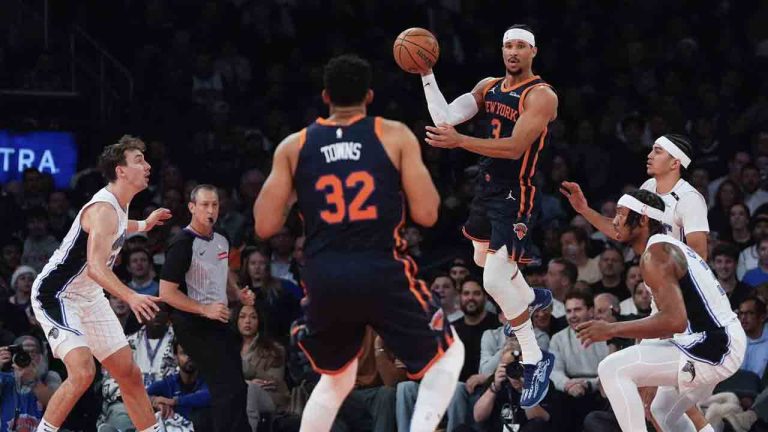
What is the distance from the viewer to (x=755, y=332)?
11773 millimetres

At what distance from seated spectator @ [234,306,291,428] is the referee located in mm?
1727

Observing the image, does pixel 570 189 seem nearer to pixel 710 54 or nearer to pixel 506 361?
pixel 506 361

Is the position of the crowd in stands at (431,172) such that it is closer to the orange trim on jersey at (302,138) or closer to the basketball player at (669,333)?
the basketball player at (669,333)

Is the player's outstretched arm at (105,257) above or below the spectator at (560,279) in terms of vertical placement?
above

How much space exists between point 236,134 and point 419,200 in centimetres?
913

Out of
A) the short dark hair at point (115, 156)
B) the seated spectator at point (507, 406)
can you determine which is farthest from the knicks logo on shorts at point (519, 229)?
the short dark hair at point (115, 156)

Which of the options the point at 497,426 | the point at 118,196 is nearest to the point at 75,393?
the point at 118,196

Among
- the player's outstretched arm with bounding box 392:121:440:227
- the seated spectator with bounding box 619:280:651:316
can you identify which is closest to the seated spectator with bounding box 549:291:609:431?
the seated spectator with bounding box 619:280:651:316

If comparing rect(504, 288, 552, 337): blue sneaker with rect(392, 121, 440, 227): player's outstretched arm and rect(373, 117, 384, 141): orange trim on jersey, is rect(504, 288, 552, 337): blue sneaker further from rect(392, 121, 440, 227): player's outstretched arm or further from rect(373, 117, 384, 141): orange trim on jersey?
rect(373, 117, 384, 141): orange trim on jersey

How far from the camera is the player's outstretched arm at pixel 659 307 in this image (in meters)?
8.34

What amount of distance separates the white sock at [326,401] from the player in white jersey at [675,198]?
2785 mm

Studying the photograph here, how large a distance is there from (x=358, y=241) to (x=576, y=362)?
4918mm

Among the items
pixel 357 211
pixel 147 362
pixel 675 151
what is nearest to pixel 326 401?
pixel 357 211

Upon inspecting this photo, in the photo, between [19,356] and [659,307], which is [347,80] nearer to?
[659,307]
